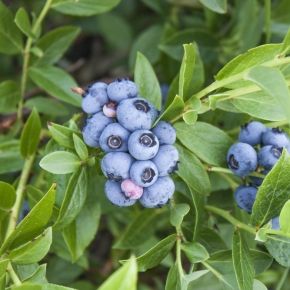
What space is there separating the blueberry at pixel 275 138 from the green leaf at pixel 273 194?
17 centimetres

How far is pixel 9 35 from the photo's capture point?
7.53 feet

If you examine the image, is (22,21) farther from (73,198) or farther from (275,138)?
(275,138)

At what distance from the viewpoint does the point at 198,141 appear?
187cm

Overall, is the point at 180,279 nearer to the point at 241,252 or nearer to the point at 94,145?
the point at 241,252

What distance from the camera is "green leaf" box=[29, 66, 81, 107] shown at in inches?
90.5

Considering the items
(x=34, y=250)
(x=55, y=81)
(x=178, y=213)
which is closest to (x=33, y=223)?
(x=34, y=250)

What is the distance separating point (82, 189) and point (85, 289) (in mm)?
879

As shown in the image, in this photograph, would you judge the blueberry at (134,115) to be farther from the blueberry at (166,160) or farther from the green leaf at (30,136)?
the green leaf at (30,136)

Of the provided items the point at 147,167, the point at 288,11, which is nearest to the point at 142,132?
the point at 147,167

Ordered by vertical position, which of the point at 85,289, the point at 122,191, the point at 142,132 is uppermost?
the point at 142,132

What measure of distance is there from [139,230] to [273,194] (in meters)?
0.79

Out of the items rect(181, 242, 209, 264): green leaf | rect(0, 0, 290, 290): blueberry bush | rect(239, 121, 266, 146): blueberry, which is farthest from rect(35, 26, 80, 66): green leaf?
rect(181, 242, 209, 264): green leaf

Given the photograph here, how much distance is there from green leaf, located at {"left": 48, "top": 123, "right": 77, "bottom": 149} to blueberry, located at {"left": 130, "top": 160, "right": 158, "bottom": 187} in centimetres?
27

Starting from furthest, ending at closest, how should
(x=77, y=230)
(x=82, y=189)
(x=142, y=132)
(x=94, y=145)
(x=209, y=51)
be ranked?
(x=209, y=51) < (x=77, y=230) < (x=82, y=189) < (x=94, y=145) < (x=142, y=132)
